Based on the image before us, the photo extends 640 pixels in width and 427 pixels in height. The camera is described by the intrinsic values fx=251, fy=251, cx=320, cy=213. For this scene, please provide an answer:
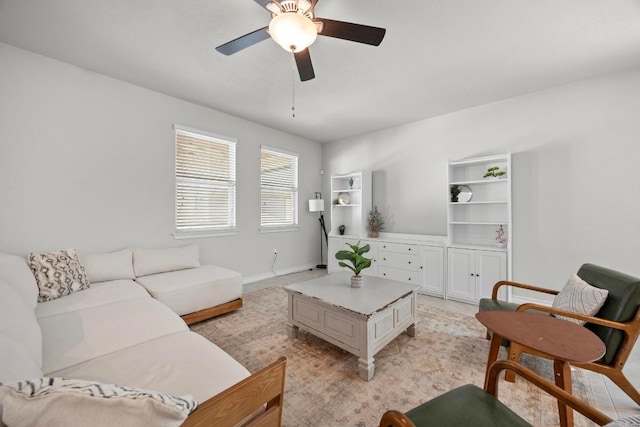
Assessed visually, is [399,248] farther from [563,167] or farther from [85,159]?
[85,159]

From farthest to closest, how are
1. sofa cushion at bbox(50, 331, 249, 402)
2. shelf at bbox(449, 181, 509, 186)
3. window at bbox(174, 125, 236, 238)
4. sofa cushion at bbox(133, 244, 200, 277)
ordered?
window at bbox(174, 125, 236, 238) < shelf at bbox(449, 181, 509, 186) < sofa cushion at bbox(133, 244, 200, 277) < sofa cushion at bbox(50, 331, 249, 402)


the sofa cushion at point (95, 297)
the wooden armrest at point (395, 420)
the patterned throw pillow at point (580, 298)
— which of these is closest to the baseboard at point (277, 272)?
the sofa cushion at point (95, 297)

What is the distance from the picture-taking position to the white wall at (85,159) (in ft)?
8.43

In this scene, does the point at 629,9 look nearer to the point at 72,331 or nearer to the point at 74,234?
the point at 72,331

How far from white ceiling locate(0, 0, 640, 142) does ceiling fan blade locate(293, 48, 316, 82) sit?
384mm

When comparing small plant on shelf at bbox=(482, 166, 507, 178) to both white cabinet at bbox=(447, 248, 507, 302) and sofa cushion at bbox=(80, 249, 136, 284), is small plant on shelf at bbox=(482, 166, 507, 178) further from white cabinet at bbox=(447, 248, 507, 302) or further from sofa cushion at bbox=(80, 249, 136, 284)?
sofa cushion at bbox=(80, 249, 136, 284)

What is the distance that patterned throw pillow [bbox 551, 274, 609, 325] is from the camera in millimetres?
1758

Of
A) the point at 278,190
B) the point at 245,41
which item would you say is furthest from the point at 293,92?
the point at 278,190

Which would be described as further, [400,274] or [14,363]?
Answer: [400,274]

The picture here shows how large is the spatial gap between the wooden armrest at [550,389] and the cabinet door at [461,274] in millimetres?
2621

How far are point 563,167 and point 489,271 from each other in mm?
1613

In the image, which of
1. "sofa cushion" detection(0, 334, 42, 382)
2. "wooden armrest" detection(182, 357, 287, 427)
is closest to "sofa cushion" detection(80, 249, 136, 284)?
"sofa cushion" detection(0, 334, 42, 382)

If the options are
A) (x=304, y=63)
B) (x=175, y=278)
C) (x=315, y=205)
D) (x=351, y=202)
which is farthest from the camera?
(x=351, y=202)

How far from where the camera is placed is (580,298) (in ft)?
6.07
